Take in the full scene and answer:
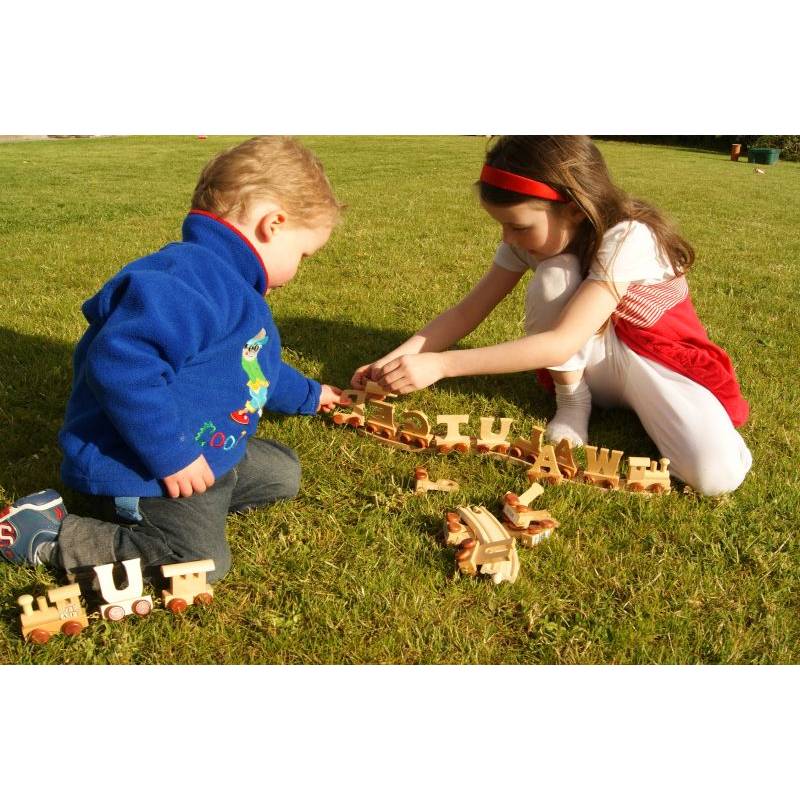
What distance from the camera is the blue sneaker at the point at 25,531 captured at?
237 cm

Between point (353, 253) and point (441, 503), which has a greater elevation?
point (353, 253)

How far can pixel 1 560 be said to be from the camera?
2.42 m

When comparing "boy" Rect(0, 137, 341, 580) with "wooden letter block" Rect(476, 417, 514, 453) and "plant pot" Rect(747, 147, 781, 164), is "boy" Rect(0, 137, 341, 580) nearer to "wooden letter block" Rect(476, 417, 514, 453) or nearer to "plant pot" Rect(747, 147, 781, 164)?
"wooden letter block" Rect(476, 417, 514, 453)

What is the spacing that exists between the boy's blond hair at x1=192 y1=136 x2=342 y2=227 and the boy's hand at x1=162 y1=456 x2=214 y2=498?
2.82 ft

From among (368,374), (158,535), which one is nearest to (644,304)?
(368,374)

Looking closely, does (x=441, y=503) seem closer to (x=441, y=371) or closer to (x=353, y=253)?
(x=441, y=371)

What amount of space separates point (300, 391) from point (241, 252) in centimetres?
89

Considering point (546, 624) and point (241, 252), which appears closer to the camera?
point (546, 624)

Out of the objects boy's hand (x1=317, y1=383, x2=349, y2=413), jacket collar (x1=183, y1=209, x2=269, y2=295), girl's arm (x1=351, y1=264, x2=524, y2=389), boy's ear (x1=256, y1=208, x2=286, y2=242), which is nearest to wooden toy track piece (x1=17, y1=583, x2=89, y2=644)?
jacket collar (x1=183, y1=209, x2=269, y2=295)

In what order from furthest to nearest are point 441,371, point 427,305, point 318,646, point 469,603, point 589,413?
point 427,305 → point 589,413 → point 441,371 → point 469,603 → point 318,646

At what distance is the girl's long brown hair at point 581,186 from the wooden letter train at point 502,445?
2.91 ft

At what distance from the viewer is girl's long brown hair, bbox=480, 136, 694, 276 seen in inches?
115

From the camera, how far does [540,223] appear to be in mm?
3104
